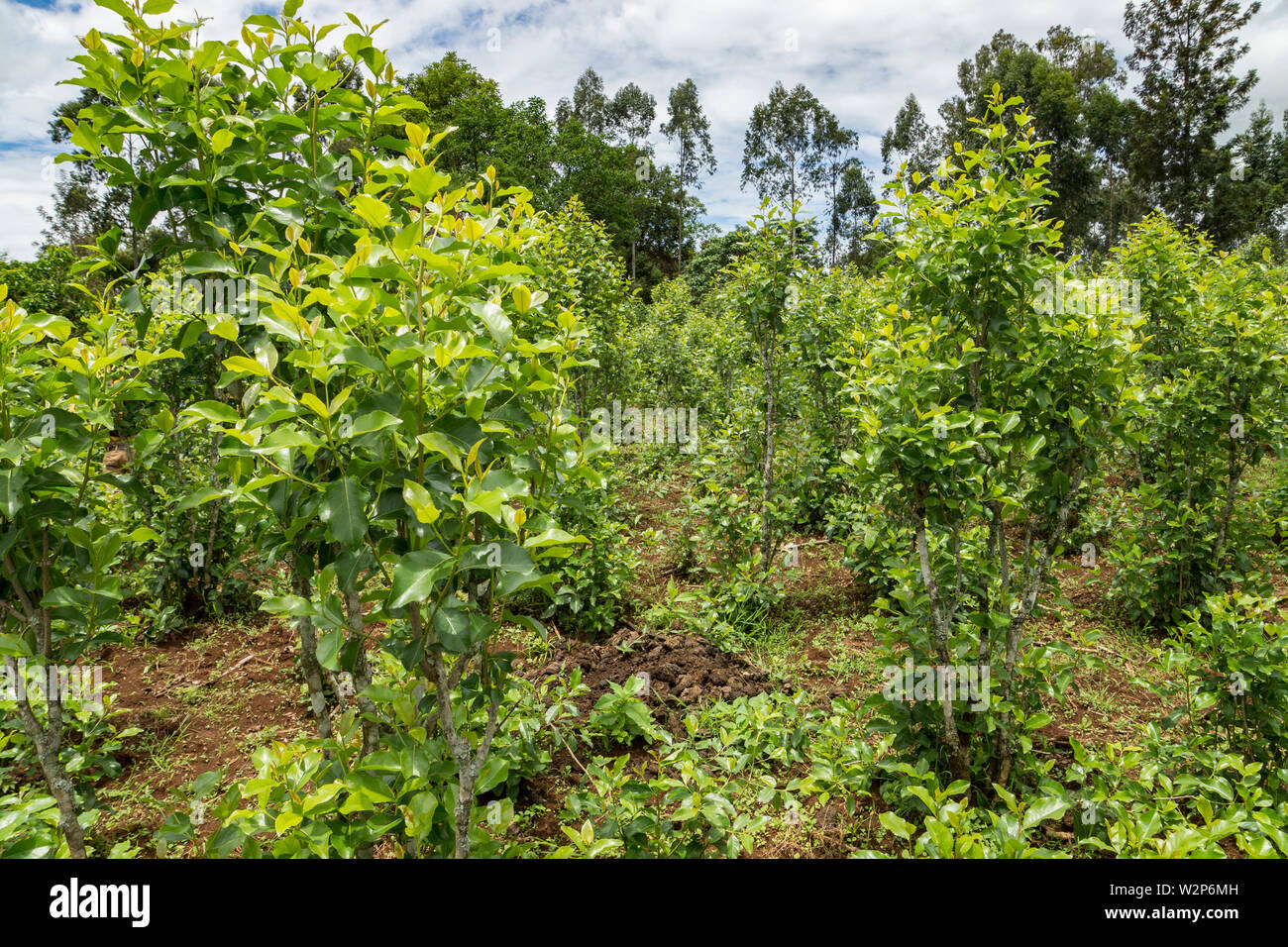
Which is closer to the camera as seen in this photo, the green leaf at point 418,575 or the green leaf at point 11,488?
the green leaf at point 418,575

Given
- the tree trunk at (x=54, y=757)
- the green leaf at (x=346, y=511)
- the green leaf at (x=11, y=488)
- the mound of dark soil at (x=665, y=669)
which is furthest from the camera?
the mound of dark soil at (x=665, y=669)

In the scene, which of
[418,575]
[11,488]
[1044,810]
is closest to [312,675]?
[11,488]

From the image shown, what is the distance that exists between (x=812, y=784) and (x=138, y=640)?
4721 millimetres

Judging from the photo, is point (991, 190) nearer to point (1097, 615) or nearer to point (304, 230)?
point (304, 230)

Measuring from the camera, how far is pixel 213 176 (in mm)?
1827

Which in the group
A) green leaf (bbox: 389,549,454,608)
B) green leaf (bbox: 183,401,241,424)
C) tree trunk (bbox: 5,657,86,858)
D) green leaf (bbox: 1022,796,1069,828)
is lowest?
green leaf (bbox: 1022,796,1069,828)

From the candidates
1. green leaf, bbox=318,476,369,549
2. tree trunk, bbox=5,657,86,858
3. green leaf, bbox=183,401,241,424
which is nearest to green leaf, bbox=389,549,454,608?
green leaf, bbox=318,476,369,549

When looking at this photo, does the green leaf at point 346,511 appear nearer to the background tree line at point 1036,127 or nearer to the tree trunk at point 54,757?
the tree trunk at point 54,757

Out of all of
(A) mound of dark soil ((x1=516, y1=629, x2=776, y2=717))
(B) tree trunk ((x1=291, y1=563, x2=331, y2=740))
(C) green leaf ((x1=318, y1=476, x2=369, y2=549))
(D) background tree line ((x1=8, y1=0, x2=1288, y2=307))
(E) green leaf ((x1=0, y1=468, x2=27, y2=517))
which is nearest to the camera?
(C) green leaf ((x1=318, y1=476, x2=369, y2=549))

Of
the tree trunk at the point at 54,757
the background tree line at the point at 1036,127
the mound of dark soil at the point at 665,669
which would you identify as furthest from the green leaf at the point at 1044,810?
the background tree line at the point at 1036,127

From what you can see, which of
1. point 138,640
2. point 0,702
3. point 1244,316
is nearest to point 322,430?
point 0,702

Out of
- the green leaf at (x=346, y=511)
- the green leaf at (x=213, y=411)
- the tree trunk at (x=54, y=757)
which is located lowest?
the tree trunk at (x=54, y=757)

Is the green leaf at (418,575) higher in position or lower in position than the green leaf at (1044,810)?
higher

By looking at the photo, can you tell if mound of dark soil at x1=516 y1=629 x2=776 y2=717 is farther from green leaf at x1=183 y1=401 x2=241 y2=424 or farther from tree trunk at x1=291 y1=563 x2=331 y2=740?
green leaf at x1=183 y1=401 x2=241 y2=424
